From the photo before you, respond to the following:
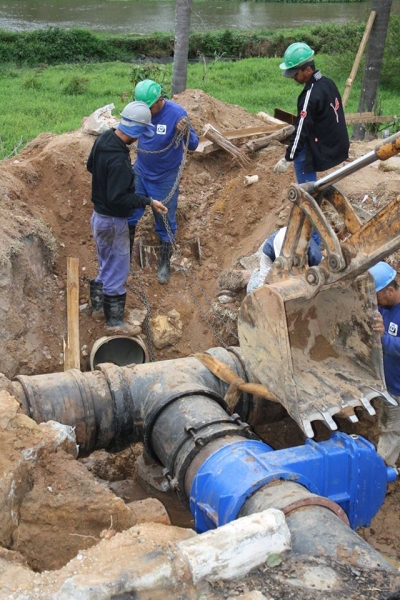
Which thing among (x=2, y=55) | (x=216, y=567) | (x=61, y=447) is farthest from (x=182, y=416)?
(x=2, y=55)

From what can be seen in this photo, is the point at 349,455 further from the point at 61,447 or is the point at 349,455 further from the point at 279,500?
the point at 61,447

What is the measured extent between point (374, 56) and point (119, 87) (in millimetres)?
6926

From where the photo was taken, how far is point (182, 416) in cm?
454

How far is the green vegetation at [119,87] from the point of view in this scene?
12.8 meters

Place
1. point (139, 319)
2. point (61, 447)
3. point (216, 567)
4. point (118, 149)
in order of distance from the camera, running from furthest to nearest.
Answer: point (139, 319) < point (118, 149) < point (61, 447) < point (216, 567)

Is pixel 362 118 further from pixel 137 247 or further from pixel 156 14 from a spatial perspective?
pixel 156 14

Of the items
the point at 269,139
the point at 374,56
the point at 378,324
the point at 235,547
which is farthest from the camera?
the point at 374,56

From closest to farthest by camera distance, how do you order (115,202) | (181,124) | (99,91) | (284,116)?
(115,202)
(181,124)
(284,116)
(99,91)

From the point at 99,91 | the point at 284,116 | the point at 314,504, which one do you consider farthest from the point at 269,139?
the point at 99,91

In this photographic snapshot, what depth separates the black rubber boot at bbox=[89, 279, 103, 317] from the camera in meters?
6.93

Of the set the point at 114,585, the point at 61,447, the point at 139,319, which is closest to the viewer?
the point at 114,585

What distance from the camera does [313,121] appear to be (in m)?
6.70

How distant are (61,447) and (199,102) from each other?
6.76 metres

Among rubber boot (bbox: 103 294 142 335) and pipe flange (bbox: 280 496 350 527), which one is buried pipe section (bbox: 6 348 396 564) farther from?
rubber boot (bbox: 103 294 142 335)
